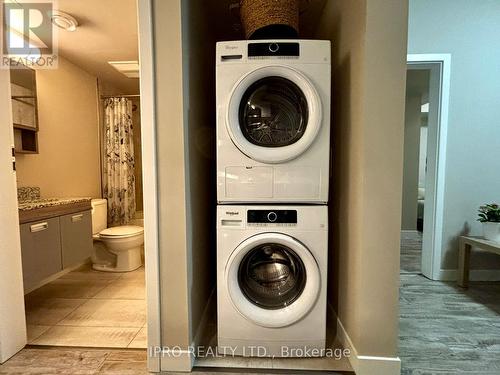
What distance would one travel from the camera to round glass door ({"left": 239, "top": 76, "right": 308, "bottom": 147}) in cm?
136

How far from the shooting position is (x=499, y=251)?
190 cm

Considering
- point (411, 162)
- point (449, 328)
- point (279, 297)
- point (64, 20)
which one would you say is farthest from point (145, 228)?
point (411, 162)

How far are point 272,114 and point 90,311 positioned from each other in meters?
1.92

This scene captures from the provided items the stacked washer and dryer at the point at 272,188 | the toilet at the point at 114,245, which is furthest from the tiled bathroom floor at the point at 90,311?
the stacked washer and dryer at the point at 272,188

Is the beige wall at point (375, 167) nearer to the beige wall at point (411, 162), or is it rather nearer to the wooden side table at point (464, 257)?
the wooden side table at point (464, 257)

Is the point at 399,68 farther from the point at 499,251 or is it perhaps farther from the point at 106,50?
the point at 106,50

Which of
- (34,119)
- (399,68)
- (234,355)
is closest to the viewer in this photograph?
(399,68)

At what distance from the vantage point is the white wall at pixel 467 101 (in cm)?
223

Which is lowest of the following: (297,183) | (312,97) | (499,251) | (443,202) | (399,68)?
(499,251)

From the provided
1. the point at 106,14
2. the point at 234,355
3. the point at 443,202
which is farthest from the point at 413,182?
the point at 106,14

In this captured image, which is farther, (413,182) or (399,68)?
(413,182)

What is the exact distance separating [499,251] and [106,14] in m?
3.48

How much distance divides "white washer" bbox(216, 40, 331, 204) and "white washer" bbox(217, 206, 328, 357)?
0.10 meters

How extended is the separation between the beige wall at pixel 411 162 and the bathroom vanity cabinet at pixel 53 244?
472 centimetres
